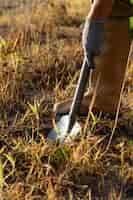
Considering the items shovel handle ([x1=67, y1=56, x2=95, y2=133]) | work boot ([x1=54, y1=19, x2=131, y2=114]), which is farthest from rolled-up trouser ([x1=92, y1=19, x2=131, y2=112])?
shovel handle ([x1=67, y1=56, x2=95, y2=133])

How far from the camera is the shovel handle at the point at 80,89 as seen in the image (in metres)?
2.93

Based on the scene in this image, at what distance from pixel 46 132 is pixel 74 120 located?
0.16m

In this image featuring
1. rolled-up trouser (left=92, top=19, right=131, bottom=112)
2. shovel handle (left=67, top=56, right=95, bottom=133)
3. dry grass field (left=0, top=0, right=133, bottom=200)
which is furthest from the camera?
rolled-up trouser (left=92, top=19, right=131, bottom=112)

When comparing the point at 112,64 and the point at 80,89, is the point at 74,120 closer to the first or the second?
the point at 80,89

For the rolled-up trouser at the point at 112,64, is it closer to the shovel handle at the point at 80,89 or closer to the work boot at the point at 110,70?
the work boot at the point at 110,70

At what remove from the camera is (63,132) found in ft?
10.1

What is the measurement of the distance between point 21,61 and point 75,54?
0.39m

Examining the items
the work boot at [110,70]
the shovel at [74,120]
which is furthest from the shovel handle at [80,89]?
the work boot at [110,70]

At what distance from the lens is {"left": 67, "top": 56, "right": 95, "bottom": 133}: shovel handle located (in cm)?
293

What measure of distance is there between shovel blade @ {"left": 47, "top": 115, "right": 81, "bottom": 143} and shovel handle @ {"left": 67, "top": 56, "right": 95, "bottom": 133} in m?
0.03

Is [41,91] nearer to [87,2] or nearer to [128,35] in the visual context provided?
[128,35]

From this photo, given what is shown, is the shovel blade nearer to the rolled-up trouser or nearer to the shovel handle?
the shovel handle

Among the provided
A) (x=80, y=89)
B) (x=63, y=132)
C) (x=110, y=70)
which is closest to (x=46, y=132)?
(x=63, y=132)

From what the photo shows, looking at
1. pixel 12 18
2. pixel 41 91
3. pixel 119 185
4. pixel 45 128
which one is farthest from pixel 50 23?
pixel 119 185
